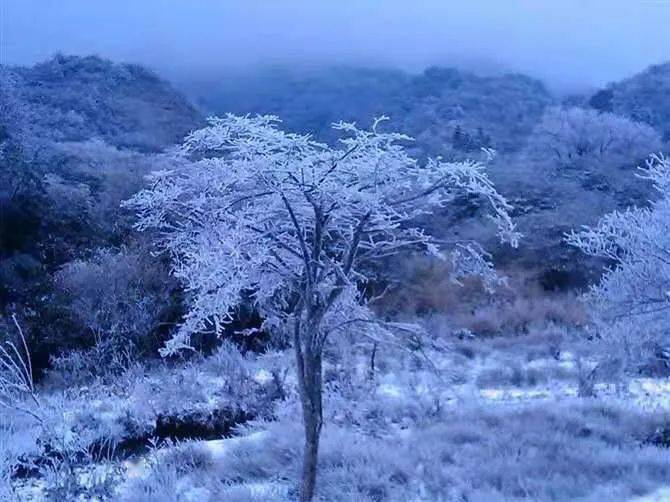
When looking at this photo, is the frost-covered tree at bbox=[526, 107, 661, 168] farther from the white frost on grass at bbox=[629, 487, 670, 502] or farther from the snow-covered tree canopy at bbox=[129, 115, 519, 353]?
the snow-covered tree canopy at bbox=[129, 115, 519, 353]

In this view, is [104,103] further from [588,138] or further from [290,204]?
[290,204]

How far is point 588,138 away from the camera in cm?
4853

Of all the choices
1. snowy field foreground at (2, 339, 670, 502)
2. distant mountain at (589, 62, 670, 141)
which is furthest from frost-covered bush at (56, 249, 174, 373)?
distant mountain at (589, 62, 670, 141)

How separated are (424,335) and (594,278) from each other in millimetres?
20253

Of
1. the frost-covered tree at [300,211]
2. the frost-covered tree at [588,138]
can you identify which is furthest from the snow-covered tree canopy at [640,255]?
the frost-covered tree at [588,138]

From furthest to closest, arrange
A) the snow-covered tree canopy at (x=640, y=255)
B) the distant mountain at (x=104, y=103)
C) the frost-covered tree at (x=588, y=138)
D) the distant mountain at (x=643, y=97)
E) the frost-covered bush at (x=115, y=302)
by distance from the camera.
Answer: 1. the distant mountain at (x=643, y=97)
2. the frost-covered tree at (x=588, y=138)
3. the distant mountain at (x=104, y=103)
4. the frost-covered bush at (x=115, y=302)
5. the snow-covered tree canopy at (x=640, y=255)

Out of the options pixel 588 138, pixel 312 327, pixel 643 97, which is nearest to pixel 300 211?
pixel 312 327

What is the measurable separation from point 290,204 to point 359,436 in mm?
4737

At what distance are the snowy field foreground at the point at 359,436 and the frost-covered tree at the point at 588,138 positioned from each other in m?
30.4

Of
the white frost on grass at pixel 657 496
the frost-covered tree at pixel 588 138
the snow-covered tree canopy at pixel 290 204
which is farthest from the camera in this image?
the frost-covered tree at pixel 588 138

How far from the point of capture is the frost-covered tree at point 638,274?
1062 centimetres

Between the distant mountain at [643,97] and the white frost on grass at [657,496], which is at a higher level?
the distant mountain at [643,97]

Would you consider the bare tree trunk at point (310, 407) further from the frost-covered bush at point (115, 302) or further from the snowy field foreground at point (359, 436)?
the frost-covered bush at point (115, 302)

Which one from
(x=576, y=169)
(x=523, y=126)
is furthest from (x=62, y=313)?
(x=523, y=126)
